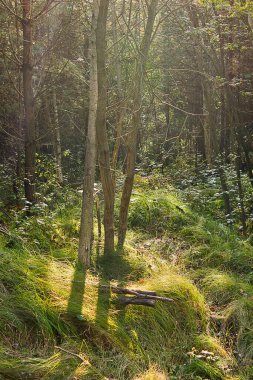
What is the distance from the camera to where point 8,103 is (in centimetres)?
1192

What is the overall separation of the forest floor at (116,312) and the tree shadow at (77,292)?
0.04ft

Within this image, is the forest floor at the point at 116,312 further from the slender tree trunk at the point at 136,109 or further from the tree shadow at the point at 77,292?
the slender tree trunk at the point at 136,109

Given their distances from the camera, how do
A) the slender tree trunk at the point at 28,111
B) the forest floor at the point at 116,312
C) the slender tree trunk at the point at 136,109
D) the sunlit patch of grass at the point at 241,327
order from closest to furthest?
the forest floor at the point at 116,312 < the sunlit patch of grass at the point at 241,327 < the slender tree trunk at the point at 136,109 < the slender tree trunk at the point at 28,111

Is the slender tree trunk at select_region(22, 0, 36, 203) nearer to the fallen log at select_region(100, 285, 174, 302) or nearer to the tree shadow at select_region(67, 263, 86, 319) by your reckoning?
the tree shadow at select_region(67, 263, 86, 319)

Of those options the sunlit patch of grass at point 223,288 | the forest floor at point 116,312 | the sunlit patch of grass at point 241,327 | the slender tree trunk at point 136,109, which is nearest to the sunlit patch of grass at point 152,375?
the forest floor at point 116,312

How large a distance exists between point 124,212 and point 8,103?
713 cm

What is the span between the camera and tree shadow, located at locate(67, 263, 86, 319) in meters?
4.13

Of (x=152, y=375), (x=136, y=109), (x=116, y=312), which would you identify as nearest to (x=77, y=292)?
(x=116, y=312)

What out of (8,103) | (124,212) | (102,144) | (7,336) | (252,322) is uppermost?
(8,103)

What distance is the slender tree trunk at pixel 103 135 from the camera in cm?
529

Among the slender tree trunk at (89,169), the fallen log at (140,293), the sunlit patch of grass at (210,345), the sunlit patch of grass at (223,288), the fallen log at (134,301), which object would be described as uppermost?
the slender tree trunk at (89,169)

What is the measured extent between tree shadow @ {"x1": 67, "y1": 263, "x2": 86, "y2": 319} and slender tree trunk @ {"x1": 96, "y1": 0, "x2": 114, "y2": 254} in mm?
980

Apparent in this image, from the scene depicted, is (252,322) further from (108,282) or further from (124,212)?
(124,212)

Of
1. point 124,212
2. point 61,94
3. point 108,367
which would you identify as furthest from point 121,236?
point 61,94
